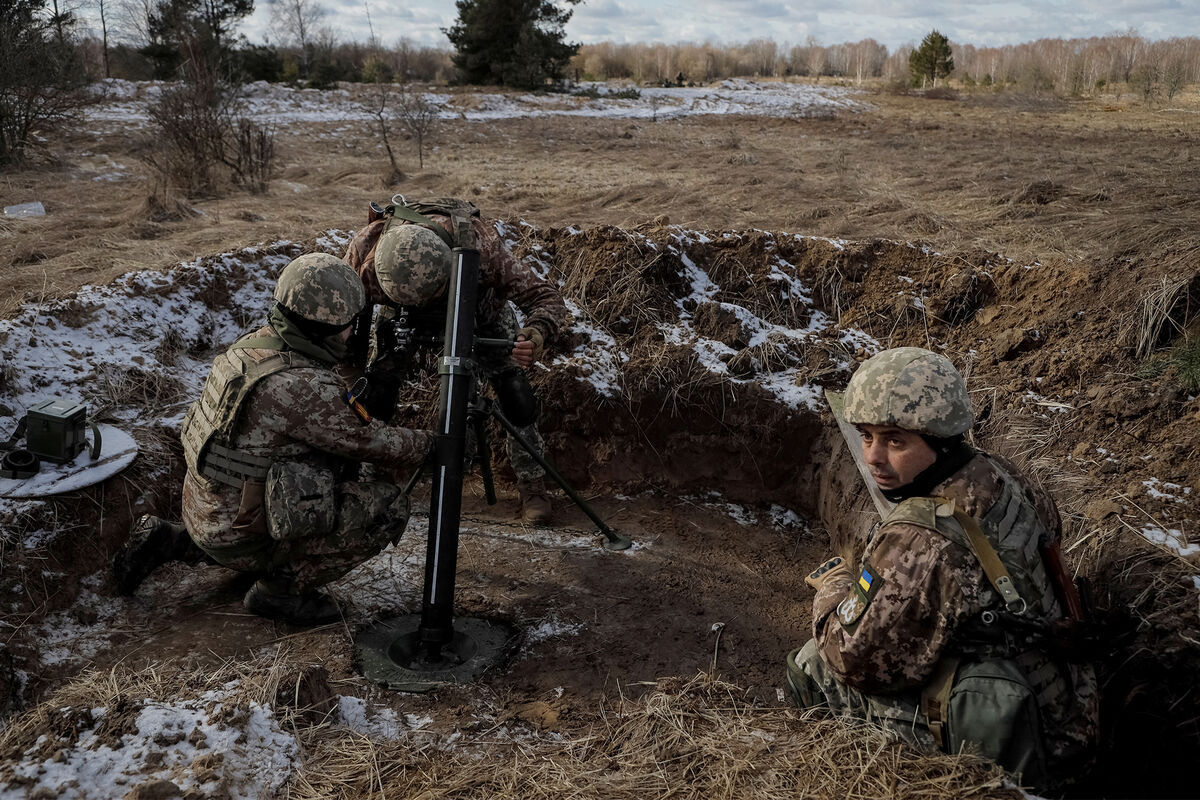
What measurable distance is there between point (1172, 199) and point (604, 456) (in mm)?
5198

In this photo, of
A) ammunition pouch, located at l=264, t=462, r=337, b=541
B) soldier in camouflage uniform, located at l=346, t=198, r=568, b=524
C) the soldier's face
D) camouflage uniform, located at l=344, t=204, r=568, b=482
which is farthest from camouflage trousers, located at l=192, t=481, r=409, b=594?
the soldier's face

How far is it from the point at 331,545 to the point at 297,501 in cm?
32

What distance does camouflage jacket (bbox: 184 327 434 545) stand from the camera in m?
3.29

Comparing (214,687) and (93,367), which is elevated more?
(93,367)

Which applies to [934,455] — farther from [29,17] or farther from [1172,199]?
[29,17]

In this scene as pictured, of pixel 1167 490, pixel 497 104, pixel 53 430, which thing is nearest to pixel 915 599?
pixel 1167 490

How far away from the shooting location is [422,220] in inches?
165

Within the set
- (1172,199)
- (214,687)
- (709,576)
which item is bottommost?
(709,576)

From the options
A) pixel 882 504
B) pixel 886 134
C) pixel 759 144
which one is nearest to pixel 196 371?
pixel 882 504

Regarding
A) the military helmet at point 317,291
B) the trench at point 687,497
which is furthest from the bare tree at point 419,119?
the military helmet at point 317,291

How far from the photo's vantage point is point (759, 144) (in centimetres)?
1478

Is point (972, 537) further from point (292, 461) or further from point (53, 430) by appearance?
point (53, 430)

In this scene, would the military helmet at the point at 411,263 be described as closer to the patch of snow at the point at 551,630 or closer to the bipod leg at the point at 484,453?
the bipod leg at the point at 484,453

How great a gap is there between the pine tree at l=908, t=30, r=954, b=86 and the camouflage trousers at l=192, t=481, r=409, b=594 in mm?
31504
